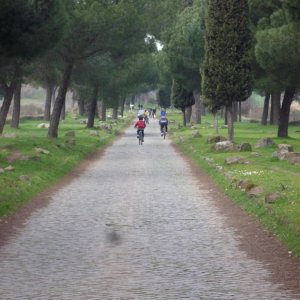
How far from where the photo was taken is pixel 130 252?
10969 millimetres

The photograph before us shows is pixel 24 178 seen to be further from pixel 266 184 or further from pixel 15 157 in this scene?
pixel 266 184

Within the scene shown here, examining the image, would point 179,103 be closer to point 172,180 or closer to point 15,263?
point 172,180

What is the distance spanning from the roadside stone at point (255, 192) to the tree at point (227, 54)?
728 inches

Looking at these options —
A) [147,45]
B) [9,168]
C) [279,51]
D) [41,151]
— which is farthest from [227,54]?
[9,168]

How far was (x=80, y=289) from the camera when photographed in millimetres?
8625

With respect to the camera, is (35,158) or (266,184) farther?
(35,158)

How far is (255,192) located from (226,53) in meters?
19.7

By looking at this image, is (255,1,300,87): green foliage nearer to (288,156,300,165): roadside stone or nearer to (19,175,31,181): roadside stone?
(288,156,300,165): roadside stone

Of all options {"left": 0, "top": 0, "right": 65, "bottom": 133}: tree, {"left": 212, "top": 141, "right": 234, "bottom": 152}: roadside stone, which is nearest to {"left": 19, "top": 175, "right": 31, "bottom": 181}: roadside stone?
{"left": 0, "top": 0, "right": 65, "bottom": 133}: tree

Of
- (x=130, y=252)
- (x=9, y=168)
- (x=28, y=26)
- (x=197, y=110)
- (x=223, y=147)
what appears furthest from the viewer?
(x=197, y=110)

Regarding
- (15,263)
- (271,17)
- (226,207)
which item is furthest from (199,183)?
(271,17)

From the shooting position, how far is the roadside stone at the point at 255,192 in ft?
55.1

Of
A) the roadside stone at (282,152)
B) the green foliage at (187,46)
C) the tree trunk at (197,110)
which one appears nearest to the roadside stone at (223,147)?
the roadside stone at (282,152)

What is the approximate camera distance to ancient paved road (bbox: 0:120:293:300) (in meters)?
8.62
